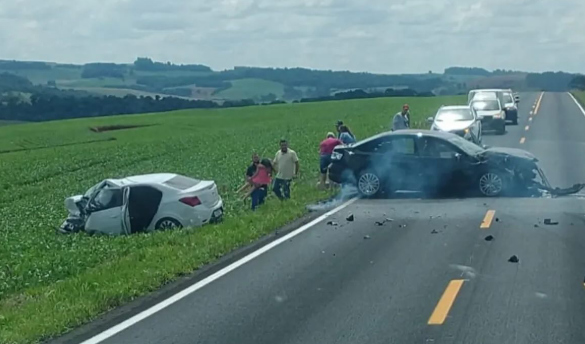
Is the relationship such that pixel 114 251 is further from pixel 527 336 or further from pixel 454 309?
pixel 527 336

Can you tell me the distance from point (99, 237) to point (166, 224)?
127 centimetres

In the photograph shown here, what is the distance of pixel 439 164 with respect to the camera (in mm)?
21750

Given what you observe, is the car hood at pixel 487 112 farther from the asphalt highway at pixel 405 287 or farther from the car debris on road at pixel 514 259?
the car debris on road at pixel 514 259

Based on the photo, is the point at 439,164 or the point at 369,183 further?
the point at 369,183

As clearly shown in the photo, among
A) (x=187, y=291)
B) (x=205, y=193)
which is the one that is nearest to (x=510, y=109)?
(x=205, y=193)

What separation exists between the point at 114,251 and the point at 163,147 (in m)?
35.5

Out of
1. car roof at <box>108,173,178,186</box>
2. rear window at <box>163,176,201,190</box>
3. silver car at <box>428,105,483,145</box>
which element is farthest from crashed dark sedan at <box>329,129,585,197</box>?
silver car at <box>428,105,483,145</box>

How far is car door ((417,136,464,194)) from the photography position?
21.6 meters

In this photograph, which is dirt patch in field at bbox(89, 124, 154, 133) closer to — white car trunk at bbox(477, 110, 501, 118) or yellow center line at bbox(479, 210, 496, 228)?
white car trunk at bbox(477, 110, 501, 118)

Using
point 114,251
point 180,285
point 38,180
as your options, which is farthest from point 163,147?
point 180,285

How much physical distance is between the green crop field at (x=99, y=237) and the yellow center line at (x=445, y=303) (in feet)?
11.1

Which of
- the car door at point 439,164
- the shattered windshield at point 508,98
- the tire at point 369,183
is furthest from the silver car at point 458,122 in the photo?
the shattered windshield at point 508,98

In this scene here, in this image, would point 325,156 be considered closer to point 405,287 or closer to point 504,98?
point 405,287

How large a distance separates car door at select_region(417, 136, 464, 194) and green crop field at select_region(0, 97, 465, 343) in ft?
7.74
